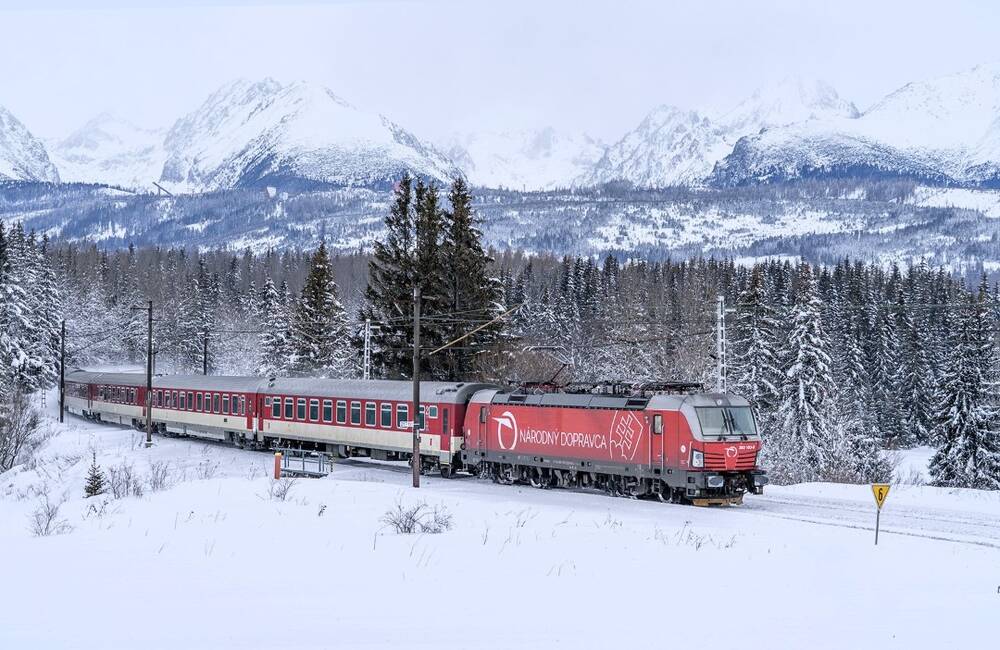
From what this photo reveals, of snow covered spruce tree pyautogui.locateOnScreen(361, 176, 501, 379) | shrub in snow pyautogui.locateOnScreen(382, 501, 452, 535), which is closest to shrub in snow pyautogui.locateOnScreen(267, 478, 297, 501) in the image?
shrub in snow pyautogui.locateOnScreen(382, 501, 452, 535)

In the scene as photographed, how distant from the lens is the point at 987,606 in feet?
44.8

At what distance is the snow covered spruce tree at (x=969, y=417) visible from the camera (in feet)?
159

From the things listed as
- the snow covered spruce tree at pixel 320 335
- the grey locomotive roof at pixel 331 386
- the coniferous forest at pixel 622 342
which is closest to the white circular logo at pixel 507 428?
the grey locomotive roof at pixel 331 386

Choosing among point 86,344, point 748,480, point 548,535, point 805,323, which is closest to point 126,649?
point 548,535

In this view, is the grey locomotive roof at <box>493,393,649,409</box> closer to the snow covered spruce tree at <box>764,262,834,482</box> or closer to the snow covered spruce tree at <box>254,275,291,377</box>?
the snow covered spruce tree at <box>764,262,834,482</box>

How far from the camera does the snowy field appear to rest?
36.1ft

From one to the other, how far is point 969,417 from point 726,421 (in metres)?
28.7

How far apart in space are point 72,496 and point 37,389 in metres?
55.9

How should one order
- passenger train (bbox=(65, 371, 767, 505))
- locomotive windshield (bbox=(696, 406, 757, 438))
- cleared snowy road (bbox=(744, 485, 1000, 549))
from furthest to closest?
passenger train (bbox=(65, 371, 767, 505))
locomotive windshield (bbox=(696, 406, 757, 438))
cleared snowy road (bbox=(744, 485, 1000, 549))

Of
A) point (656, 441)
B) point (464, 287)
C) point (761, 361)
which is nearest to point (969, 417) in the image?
point (761, 361)

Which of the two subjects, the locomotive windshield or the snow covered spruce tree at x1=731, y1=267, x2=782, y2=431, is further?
the snow covered spruce tree at x1=731, y1=267, x2=782, y2=431

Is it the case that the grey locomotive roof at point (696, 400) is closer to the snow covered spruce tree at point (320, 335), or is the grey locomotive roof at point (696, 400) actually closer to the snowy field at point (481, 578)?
the snowy field at point (481, 578)

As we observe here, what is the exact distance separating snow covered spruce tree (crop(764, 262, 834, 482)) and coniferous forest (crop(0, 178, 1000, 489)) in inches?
3.9

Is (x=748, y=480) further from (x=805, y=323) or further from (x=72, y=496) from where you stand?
(x=805, y=323)
